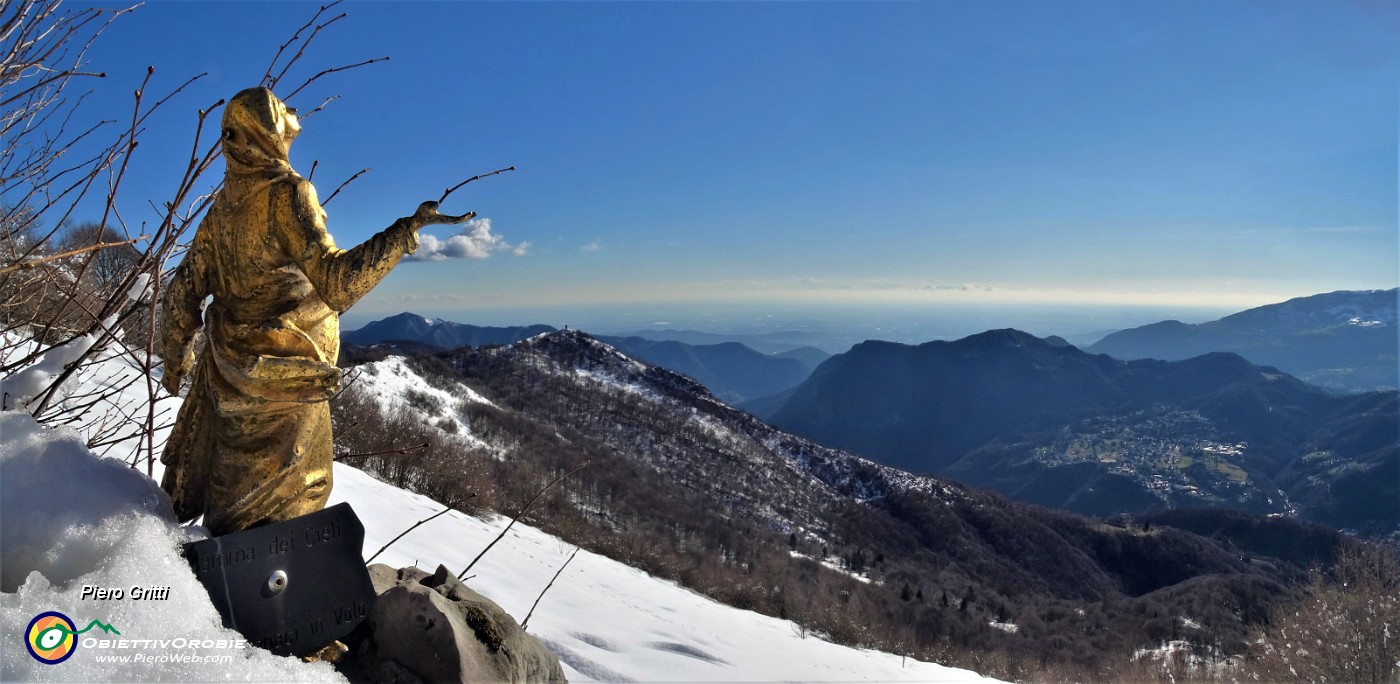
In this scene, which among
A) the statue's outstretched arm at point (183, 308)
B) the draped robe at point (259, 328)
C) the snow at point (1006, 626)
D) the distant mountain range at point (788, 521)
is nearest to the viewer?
the draped robe at point (259, 328)

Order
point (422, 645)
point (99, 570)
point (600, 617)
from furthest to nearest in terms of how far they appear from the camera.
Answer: point (600, 617)
point (422, 645)
point (99, 570)

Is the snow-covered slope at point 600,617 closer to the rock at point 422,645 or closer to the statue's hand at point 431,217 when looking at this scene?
the rock at point 422,645

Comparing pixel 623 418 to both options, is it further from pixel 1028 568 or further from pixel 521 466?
pixel 1028 568

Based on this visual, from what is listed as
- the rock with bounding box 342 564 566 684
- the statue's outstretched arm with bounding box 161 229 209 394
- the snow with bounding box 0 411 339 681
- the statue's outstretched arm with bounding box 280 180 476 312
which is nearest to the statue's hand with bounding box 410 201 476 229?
the statue's outstretched arm with bounding box 280 180 476 312

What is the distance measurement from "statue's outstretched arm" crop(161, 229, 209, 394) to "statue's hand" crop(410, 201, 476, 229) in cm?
97

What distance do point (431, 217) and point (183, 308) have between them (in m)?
1.17

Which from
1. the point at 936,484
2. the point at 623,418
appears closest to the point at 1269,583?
the point at 936,484

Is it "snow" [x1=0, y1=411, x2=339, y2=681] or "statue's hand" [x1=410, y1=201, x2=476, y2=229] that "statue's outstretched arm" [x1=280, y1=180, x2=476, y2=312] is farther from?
"snow" [x1=0, y1=411, x2=339, y2=681]

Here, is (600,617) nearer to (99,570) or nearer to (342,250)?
(99,570)

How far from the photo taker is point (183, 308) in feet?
7.88

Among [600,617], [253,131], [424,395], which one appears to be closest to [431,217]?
[253,131]

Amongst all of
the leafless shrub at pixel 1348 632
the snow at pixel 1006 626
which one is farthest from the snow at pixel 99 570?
the snow at pixel 1006 626

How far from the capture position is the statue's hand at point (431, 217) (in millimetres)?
2018
